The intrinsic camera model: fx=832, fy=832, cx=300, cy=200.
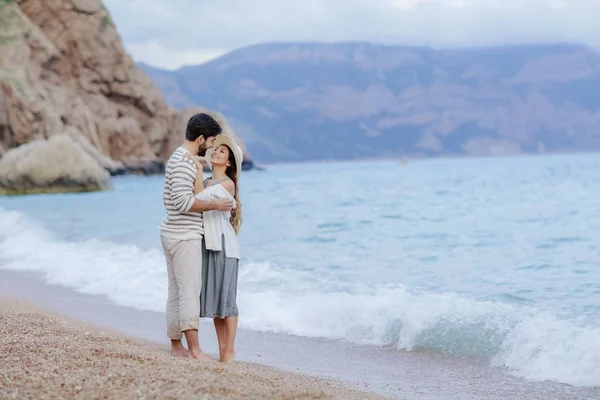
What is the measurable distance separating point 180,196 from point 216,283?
0.69m

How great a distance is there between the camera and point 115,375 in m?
4.54

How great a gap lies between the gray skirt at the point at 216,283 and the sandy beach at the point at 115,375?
440 mm

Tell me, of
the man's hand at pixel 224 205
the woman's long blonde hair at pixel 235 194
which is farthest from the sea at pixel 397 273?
the man's hand at pixel 224 205

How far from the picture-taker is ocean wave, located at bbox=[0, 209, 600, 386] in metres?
6.76

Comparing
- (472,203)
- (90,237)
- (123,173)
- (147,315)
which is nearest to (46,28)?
(123,173)

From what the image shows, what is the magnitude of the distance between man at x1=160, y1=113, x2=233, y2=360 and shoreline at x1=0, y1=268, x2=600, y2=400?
863 mm

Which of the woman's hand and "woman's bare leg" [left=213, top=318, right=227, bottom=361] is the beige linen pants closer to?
"woman's bare leg" [left=213, top=318, right=227, bottom=361]

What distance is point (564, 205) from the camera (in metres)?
27.3

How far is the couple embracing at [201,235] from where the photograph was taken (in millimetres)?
5871

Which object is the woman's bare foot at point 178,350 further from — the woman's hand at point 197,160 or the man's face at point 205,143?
the man's face at point 205,143

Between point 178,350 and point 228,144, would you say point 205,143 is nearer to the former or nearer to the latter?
point 228,144

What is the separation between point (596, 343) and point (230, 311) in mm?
2974

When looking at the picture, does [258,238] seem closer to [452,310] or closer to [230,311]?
[452,310]

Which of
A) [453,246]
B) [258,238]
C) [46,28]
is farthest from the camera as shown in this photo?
[46,28]
